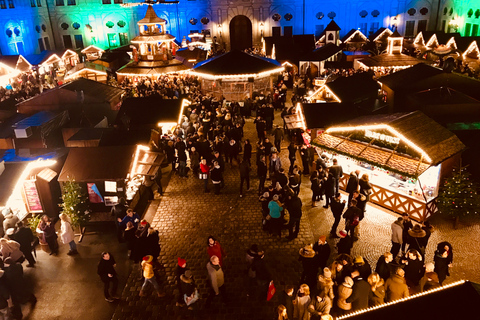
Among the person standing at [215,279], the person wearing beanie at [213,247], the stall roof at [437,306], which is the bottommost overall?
the person standing at [215,279]

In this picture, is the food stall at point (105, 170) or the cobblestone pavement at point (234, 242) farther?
the food stall at point (105, 170)

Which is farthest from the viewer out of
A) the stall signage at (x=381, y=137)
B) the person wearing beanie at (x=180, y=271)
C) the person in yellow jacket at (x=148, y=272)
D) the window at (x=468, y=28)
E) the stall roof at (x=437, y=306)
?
the window at (x=468, y=28)

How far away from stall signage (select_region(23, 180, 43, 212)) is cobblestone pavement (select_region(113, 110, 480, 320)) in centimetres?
325

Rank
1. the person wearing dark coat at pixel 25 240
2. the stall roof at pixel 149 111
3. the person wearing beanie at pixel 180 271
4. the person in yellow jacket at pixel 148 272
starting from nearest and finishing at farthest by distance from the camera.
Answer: the person wearing beanie at pixel 180 271, the person in yellow jacket at pixel 148 272, the person wearing dark coat at pixel 25 240, the stall roof at pixel 149 111

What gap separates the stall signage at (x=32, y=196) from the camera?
1020 centimetres

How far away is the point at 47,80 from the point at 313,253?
28.2m

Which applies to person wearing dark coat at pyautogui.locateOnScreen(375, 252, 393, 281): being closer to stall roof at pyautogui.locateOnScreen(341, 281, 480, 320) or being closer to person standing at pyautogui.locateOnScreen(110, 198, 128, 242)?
stall roof at pyautogui.locateOnScreen(341, 281, 480, 320)

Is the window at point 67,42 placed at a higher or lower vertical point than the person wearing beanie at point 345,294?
higher

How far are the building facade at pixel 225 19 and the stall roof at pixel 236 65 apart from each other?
2496cm

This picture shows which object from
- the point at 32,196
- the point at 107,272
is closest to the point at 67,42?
the point at 32,196

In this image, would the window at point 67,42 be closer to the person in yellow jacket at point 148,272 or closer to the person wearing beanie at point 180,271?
the person in yellow jacket at point 148,272

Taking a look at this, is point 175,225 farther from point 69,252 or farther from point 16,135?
point 16,135

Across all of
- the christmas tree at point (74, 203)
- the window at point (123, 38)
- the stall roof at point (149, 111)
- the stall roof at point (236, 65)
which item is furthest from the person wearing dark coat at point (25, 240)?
the window at point (123, 38)

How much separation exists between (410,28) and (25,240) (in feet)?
155
